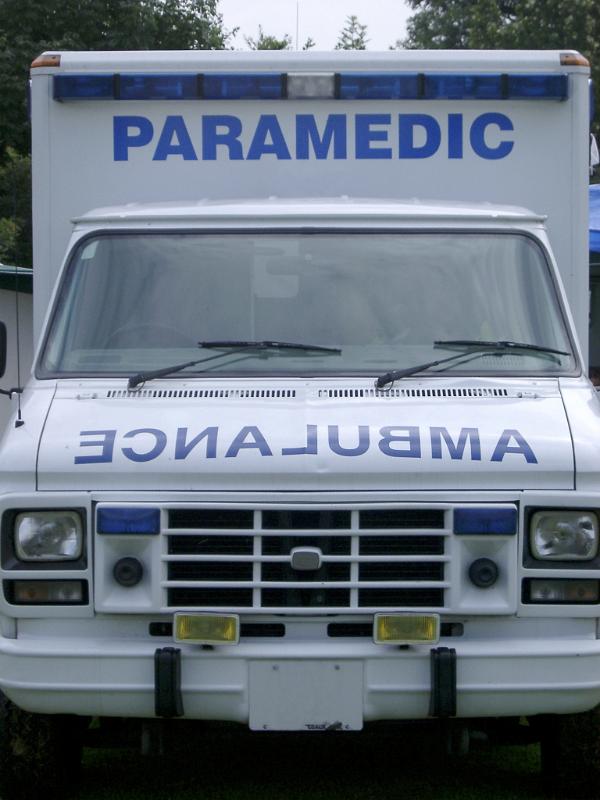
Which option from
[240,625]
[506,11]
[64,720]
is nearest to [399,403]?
[240,625]

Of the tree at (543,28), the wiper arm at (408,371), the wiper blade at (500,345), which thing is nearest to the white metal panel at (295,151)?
the wiper blade at (500,345)

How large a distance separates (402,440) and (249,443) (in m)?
0.54

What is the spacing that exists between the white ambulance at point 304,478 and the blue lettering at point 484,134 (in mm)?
391

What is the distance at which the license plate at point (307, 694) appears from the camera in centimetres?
525

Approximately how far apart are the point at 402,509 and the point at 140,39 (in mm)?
30753

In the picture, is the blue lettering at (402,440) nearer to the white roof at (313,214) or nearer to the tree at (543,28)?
the white roof at (313,214)

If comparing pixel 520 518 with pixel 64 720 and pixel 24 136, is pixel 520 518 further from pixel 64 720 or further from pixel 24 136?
pixel 24 136

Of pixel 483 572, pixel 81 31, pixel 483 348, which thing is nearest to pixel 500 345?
pixel 483 348

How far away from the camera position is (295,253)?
21.4 feet

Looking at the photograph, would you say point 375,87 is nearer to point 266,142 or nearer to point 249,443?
point 266,142

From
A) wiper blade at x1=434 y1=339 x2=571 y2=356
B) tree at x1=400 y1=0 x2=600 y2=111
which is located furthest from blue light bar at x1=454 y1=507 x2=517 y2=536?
tree at x1=400 y1=0 x2=600 y2=111

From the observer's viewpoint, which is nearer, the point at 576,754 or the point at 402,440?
the point at 402,440

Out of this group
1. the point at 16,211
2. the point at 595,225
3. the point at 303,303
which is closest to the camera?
the point at 303,303

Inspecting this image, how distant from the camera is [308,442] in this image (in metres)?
Answer: 5.45
